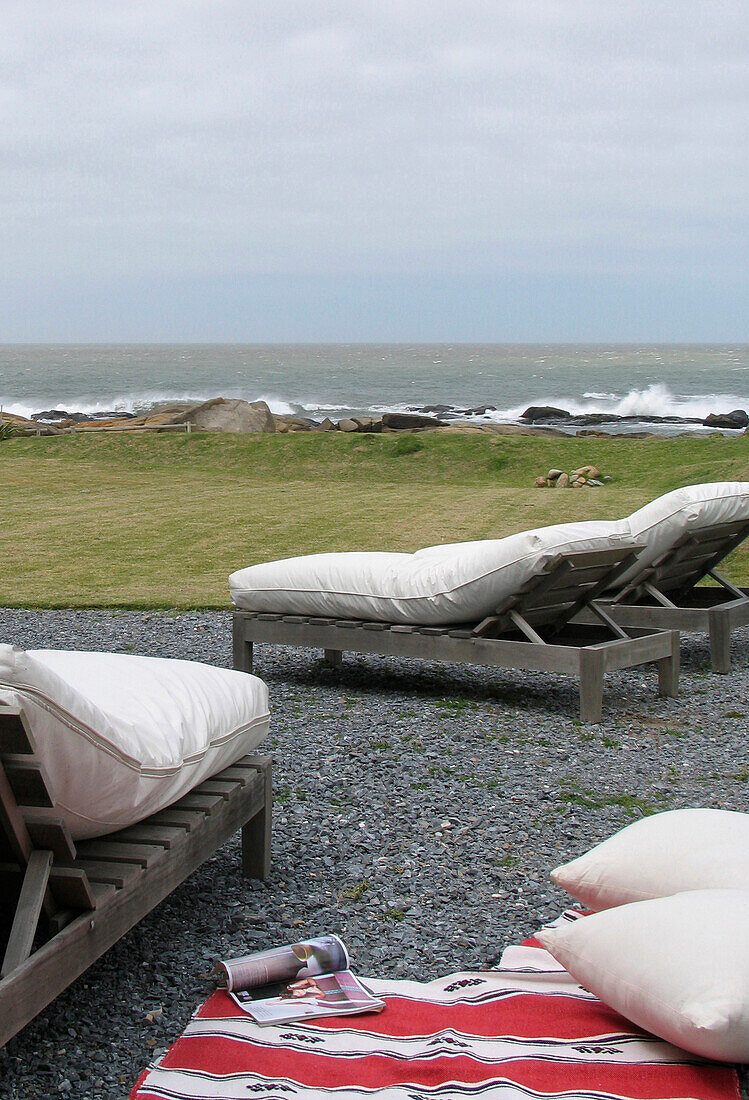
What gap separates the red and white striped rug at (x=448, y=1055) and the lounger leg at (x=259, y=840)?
2.25 ft

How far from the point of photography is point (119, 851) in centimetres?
209

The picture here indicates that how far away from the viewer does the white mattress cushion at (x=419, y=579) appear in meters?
4.27

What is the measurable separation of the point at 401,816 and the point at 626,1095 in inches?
62.3

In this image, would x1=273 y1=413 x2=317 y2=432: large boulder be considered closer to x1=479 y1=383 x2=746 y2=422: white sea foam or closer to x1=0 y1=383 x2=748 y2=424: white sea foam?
x1=479 y1=383 x2=746 y2=422: white sea foam

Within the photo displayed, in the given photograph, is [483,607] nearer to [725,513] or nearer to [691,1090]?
[725,513]

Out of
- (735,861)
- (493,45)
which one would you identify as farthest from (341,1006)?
(493,45)

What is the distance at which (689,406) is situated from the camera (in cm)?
4666

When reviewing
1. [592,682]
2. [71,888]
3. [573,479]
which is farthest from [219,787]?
[573,479]

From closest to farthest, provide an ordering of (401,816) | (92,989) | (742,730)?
(92,989)
(401,816)
(742,730)

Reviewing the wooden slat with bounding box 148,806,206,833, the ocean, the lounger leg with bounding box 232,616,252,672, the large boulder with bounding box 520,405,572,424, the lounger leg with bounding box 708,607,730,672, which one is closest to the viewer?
the wooden slat with bounding box 148,806,206,833

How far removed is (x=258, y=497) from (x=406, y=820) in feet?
30.5

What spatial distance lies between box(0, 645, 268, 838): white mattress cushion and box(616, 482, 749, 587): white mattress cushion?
2.79 meters

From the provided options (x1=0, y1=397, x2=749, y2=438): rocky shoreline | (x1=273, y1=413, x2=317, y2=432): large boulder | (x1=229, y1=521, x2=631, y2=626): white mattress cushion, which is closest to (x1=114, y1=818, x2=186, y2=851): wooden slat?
(x1=229, y1=521, x2=631, y2=626): white mattress cushion

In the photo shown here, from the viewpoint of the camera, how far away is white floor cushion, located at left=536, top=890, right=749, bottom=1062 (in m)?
1.65
